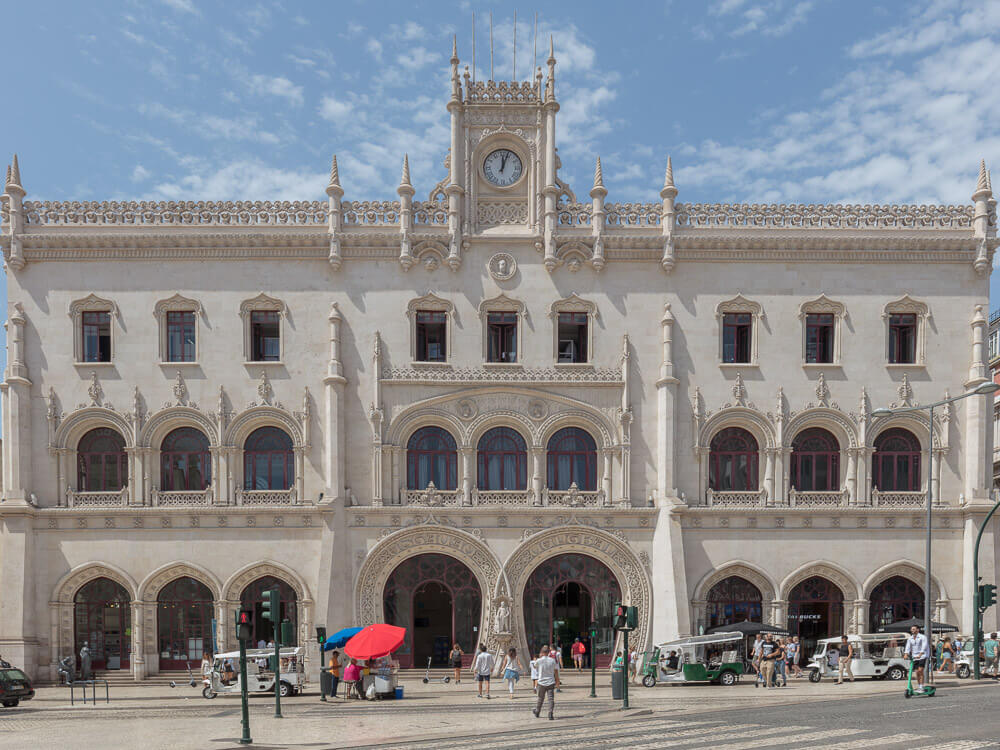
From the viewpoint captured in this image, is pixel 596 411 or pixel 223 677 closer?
pixel 223 677

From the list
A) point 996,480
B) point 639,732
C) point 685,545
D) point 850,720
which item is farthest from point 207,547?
point 996,480

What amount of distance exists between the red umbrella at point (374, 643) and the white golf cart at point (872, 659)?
14.5 metres

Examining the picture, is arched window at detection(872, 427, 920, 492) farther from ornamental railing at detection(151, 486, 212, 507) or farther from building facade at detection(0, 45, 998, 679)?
ornamental railing at detection(151, 486, 212, 507)

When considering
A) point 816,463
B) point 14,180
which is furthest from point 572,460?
point 14,180

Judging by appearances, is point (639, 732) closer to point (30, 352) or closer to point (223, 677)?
point (223, 677)

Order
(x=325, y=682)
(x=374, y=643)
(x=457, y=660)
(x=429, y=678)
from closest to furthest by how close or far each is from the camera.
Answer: (x=374, y=643) < (x=325, y=682) < (x=457, y=660) < (x=429, y=678)

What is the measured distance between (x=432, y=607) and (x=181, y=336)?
14275 millimetres

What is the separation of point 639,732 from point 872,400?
2087cm

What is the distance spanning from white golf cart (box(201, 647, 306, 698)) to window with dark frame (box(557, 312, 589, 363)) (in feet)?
48.7

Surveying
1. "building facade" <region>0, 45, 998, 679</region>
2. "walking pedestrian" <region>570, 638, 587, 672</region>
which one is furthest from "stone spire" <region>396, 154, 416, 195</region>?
"walking pedestrian" <region>570, 638, 587, 672</region>

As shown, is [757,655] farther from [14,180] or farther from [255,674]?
[14,180]

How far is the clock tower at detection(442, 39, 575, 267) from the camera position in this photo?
3712 centimetres

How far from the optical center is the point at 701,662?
105 ft

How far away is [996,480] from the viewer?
56.1m
